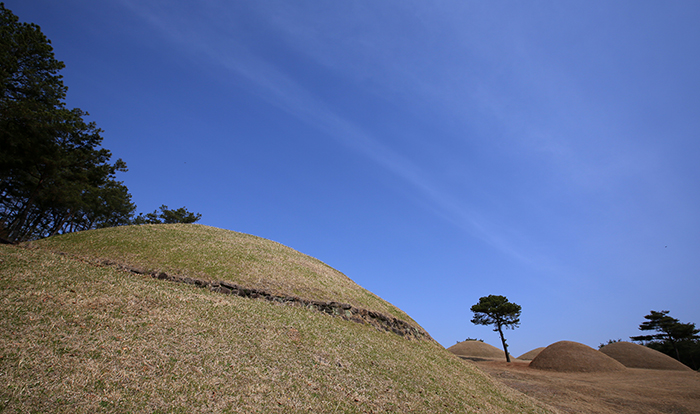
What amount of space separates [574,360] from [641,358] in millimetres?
17156

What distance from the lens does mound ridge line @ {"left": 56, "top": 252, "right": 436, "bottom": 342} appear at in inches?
779

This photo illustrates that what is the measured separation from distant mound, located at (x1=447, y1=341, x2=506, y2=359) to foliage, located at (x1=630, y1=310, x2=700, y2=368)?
113 feet

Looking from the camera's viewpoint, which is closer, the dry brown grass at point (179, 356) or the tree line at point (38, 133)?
the dry brown grass at point (179, 356)

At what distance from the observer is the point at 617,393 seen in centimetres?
2866

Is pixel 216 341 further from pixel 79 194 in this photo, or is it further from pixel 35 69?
pixel 35 69

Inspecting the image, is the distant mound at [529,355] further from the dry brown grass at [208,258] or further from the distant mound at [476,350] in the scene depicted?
the dry brown grass at [208,258]

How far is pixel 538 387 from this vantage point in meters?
30.3

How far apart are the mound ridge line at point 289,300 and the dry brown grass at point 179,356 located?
37.5 inches

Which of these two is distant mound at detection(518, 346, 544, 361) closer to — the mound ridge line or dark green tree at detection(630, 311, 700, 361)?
dark green tree at detection(630, 311, 700, 361)

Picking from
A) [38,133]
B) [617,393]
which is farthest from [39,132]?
[617,393]

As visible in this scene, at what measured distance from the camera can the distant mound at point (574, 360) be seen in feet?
143

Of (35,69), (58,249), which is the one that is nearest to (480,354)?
(58,249)

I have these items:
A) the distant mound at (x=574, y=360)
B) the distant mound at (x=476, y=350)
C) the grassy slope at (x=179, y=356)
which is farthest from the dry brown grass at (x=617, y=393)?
the distant mound at (x=476, y=350)

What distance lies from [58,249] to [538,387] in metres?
44.2
